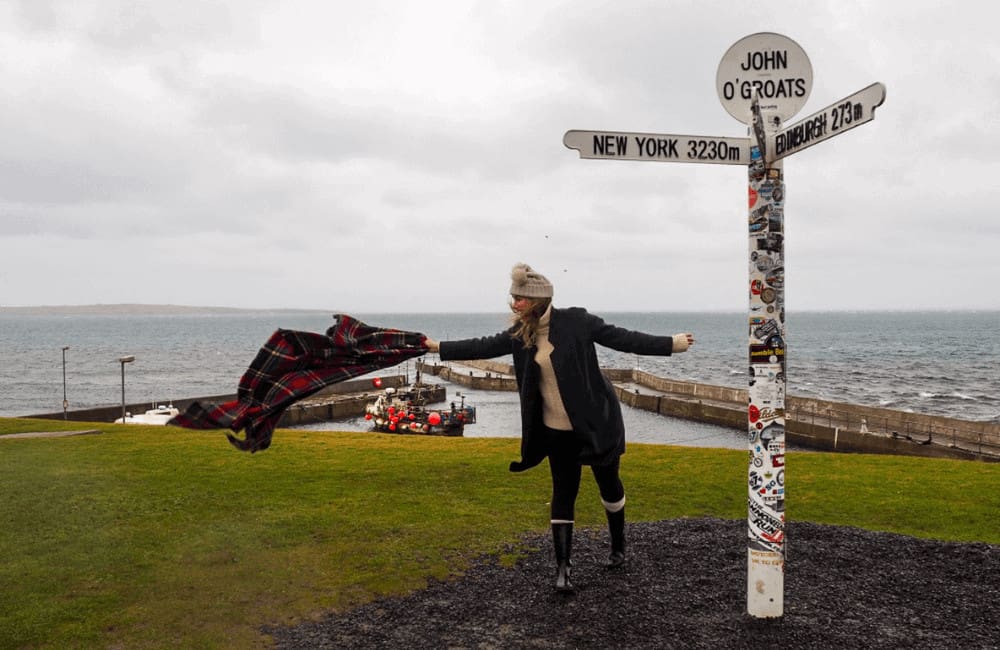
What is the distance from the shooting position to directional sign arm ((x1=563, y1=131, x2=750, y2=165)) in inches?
210

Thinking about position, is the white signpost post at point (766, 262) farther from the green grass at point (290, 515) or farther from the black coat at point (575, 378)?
the green grass at point (290, 515)

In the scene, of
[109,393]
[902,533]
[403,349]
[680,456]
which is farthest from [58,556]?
[109,393]

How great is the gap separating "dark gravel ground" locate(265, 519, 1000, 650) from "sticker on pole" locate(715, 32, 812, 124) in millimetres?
3675

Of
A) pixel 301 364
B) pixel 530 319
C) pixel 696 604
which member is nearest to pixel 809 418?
pixel 696 604

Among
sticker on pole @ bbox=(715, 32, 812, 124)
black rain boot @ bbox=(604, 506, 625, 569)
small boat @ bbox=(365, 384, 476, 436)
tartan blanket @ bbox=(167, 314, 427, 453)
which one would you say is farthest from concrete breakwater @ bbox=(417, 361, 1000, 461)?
tartan blanket @ bbox=(167, 314, 427, 453)

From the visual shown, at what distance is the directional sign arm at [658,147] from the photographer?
532cm

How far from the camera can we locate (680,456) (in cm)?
1236

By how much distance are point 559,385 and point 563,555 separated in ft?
4.70

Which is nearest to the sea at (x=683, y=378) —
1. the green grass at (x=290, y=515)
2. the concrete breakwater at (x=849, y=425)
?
the concrete breakwater at (x=849, y=425)

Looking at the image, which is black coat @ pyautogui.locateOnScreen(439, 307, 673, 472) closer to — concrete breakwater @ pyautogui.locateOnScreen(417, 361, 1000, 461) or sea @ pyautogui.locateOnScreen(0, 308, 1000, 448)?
concrete breakwater @ pyautogui.locateOnScreen(417, 361, 1000, 461)

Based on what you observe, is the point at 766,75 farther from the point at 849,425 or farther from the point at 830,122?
the point at 849,425

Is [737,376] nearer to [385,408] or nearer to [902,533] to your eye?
[385,408]

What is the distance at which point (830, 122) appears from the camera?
458 centimetres

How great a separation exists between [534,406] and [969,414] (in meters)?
65.4
